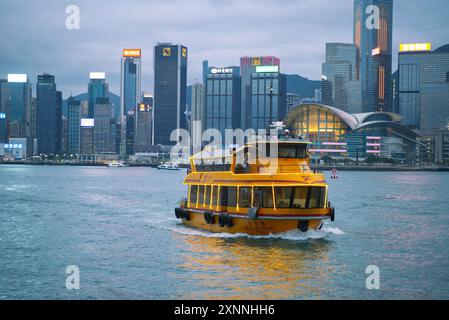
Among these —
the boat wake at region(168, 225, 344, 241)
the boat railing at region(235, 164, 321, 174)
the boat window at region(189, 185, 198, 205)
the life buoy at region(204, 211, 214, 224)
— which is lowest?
the boat wake at region(168, 225, 344, 241)

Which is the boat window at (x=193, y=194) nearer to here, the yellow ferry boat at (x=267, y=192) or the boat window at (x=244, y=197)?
the yellow ferry boat at (x=267, y=192)

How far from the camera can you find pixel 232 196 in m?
33.8

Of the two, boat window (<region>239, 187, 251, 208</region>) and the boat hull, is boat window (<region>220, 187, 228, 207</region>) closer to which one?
the boat hull

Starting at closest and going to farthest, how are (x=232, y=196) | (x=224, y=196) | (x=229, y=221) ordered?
(x=229, y=221) < (x=232, y=196) < (x=224, y=196)

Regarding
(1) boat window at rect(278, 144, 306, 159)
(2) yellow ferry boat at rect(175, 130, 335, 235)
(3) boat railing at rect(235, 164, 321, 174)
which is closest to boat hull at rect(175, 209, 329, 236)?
(2) yellow ferry boat at rect(175, 130, 335, 235)

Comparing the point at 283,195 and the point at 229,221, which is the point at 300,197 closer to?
the point at 283,195

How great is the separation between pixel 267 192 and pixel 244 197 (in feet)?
5.56

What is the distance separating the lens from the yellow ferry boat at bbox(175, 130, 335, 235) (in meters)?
31.3

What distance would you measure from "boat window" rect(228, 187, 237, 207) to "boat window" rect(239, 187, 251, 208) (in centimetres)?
53

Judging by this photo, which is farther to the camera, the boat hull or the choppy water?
the boat hull

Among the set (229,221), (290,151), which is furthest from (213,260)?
(290,151)

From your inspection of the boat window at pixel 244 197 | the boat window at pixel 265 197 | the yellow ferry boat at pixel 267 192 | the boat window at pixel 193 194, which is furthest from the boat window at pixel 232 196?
the boat window at pixel 193 194

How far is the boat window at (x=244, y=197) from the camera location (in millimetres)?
32375

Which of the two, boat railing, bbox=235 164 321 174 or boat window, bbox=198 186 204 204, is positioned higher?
boat railing, bbox=235 164 321 174
